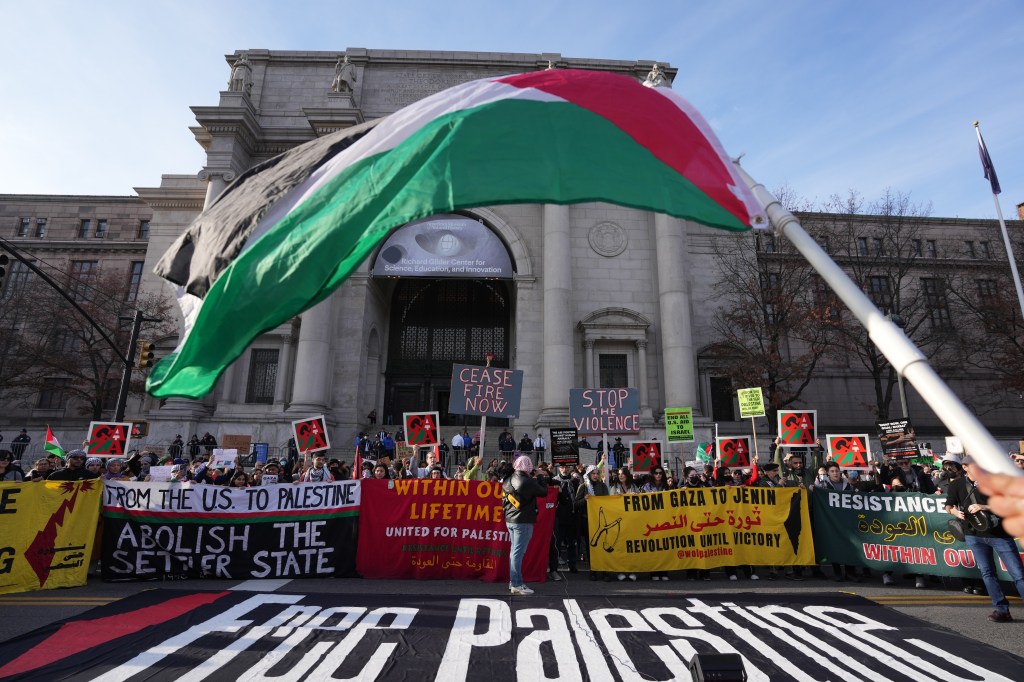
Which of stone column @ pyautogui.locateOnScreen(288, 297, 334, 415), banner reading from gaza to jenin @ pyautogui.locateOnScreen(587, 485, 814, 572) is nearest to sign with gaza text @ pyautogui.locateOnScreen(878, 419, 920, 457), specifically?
banner reading from gaza to jenin @ pyautogui.locateOnScreen(587, 485, 814, 572)

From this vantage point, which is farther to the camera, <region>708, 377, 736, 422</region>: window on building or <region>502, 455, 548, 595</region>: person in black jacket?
<region>708, 377, 736, 422</region>: window on building

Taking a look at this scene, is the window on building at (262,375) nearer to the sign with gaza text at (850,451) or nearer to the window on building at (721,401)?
the window on building at (721,401)

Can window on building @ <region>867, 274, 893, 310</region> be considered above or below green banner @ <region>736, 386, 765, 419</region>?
above

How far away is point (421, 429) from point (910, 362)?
13031mm

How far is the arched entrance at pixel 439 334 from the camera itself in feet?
110

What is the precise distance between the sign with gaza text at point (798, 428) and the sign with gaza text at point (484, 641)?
716 cm

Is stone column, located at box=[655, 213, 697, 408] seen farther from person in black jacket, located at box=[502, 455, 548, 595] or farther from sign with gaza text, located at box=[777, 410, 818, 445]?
person in black jacket, located at box=[502, 455, 548, 595]

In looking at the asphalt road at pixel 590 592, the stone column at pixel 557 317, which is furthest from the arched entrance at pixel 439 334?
the asphalt road at pixel 590 592

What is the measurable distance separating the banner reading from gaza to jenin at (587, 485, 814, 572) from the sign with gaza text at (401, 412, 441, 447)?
5693 millimetres

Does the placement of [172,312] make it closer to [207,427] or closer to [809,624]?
[207,427]

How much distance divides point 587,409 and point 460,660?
33.5 feet

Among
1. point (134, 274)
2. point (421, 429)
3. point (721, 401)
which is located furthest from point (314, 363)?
point (134, 274)

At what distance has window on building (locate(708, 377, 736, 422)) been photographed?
96.0 ft

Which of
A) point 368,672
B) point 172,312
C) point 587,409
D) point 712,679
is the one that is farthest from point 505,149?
point 172,312
